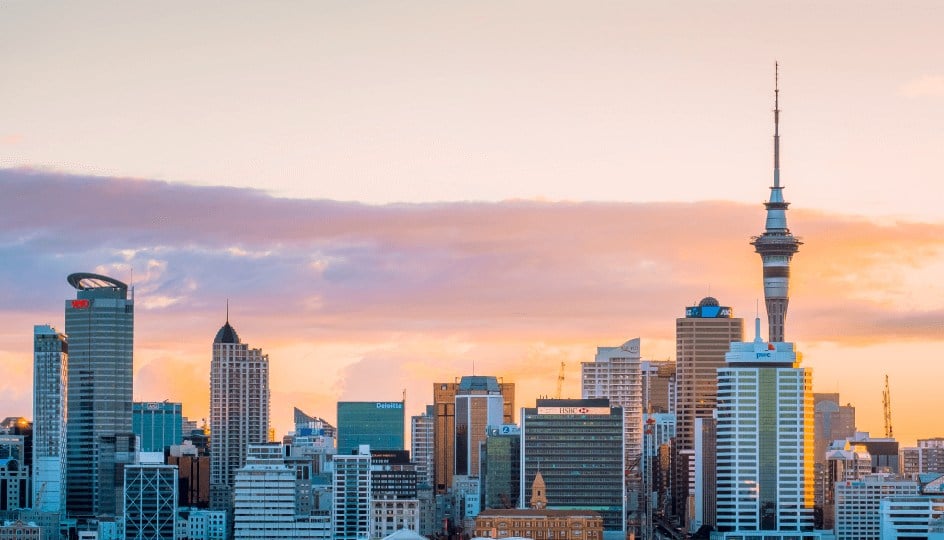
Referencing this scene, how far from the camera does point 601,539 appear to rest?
629ft

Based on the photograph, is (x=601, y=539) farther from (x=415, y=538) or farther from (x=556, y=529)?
(x=415, y=538)

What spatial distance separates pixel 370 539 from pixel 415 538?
22.9 m

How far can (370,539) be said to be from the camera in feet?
650

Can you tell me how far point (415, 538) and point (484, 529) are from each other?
11971 mm

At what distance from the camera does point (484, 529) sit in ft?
612

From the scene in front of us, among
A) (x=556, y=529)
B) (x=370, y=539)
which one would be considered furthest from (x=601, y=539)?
(x=370, y=539)

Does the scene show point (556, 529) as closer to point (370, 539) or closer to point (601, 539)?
point (601, 539)

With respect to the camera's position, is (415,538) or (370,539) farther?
(370,539)

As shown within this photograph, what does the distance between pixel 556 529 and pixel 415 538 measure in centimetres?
1753

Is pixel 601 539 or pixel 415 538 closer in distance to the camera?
pixel 415 538

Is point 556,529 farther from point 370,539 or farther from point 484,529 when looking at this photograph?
point 370,539

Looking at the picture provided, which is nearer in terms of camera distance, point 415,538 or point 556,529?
point 415,538
